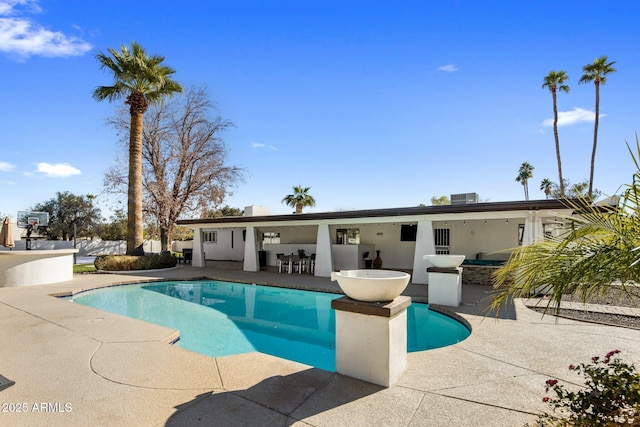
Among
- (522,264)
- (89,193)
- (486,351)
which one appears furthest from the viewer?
(89,193)

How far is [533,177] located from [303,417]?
45472mm

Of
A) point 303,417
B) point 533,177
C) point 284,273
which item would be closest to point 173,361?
point 303,417

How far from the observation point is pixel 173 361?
187 inches

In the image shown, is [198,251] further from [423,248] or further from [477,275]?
[477,275]

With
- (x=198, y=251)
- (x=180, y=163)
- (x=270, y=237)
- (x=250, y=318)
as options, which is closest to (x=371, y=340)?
(x=250, y=318)

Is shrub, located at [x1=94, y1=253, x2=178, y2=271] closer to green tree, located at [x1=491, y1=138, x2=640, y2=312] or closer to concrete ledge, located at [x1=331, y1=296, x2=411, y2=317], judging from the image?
concrete ledge, located at [x1=331, y1=296, x2=411, y2=317]

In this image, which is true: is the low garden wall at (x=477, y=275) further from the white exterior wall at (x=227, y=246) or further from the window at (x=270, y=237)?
Result: the white exterior wall at (x=227, y=246)

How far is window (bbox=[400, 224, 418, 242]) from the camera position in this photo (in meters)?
18.0

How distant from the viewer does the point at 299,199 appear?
34.9 metres

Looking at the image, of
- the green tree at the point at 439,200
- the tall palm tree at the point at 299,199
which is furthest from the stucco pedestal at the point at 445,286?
the green tree at the point at 439,200

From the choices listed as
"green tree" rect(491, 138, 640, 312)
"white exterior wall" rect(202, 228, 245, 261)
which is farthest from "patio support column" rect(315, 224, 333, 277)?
"green tree" rect(491, 138, 640, 312)

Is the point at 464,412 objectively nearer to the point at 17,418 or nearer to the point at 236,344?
the point at 17,418

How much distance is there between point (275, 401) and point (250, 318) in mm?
6360

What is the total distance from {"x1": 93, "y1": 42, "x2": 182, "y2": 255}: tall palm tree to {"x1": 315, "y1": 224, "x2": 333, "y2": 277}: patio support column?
35.5ft
